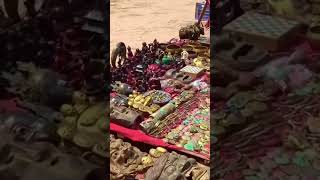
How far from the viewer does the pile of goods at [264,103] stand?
335 centimetres

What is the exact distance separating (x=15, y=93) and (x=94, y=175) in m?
0.76

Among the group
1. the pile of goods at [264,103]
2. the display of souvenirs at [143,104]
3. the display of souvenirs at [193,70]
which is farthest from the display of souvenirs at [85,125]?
the display of souvenirs at [193,70]

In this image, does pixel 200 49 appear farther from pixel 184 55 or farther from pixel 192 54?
pixel 184 55

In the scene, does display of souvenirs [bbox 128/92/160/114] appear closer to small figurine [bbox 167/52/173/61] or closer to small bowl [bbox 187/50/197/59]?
small figurine [bbox 167/52/173/61]

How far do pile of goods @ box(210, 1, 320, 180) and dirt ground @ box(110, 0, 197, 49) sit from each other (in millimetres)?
7125

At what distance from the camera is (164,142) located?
5766 mm

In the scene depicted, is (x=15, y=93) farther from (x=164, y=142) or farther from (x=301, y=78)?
(x=164, y=142)

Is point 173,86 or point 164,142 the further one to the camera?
point 173,86

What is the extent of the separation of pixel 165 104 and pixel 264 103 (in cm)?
327

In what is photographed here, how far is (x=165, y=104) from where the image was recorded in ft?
22.1

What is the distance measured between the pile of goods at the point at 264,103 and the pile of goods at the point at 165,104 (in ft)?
4.64

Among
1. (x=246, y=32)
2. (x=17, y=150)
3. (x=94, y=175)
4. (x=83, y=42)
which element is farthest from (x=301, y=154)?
(x=17, y=150)

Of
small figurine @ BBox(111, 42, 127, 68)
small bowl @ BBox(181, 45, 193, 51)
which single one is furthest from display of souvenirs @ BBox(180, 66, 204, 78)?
small figurine @ BBox(111, 42, 127, 68)

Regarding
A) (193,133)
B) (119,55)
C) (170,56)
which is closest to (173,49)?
(170,56)
